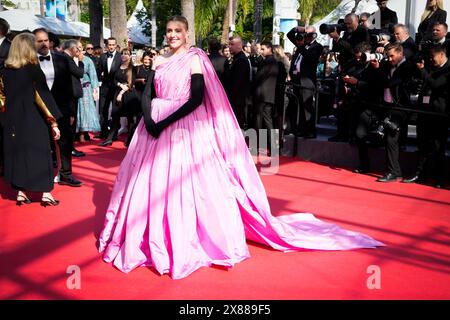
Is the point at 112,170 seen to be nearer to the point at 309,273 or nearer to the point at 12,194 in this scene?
the point at 12,194

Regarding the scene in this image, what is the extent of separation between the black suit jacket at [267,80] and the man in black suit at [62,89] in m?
3.16

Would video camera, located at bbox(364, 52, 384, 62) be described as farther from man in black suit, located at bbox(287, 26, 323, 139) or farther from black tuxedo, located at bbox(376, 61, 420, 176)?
man in black suit, located at bbox(287, 26, 323, 139)

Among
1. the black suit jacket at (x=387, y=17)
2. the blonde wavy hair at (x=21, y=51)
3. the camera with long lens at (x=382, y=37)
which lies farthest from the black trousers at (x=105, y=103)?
the black suit jacket at (x=387, y=17)

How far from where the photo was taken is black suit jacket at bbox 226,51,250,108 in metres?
8.56

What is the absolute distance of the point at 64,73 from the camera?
6.61 m

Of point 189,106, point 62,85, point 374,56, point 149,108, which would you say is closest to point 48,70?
point 62,85

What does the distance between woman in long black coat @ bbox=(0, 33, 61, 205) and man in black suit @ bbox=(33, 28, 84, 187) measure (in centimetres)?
111

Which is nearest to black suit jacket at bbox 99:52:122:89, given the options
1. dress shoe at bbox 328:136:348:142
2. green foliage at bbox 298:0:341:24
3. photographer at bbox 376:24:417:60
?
dress shoe at bbox 328:136:348:142

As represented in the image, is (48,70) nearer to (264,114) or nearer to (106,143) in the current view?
(106,143)

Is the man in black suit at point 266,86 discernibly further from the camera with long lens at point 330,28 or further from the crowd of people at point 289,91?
the camera with long lens at point 330,28

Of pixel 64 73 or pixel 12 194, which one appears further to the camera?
pixel 64 73

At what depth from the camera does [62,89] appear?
21.8 feet
